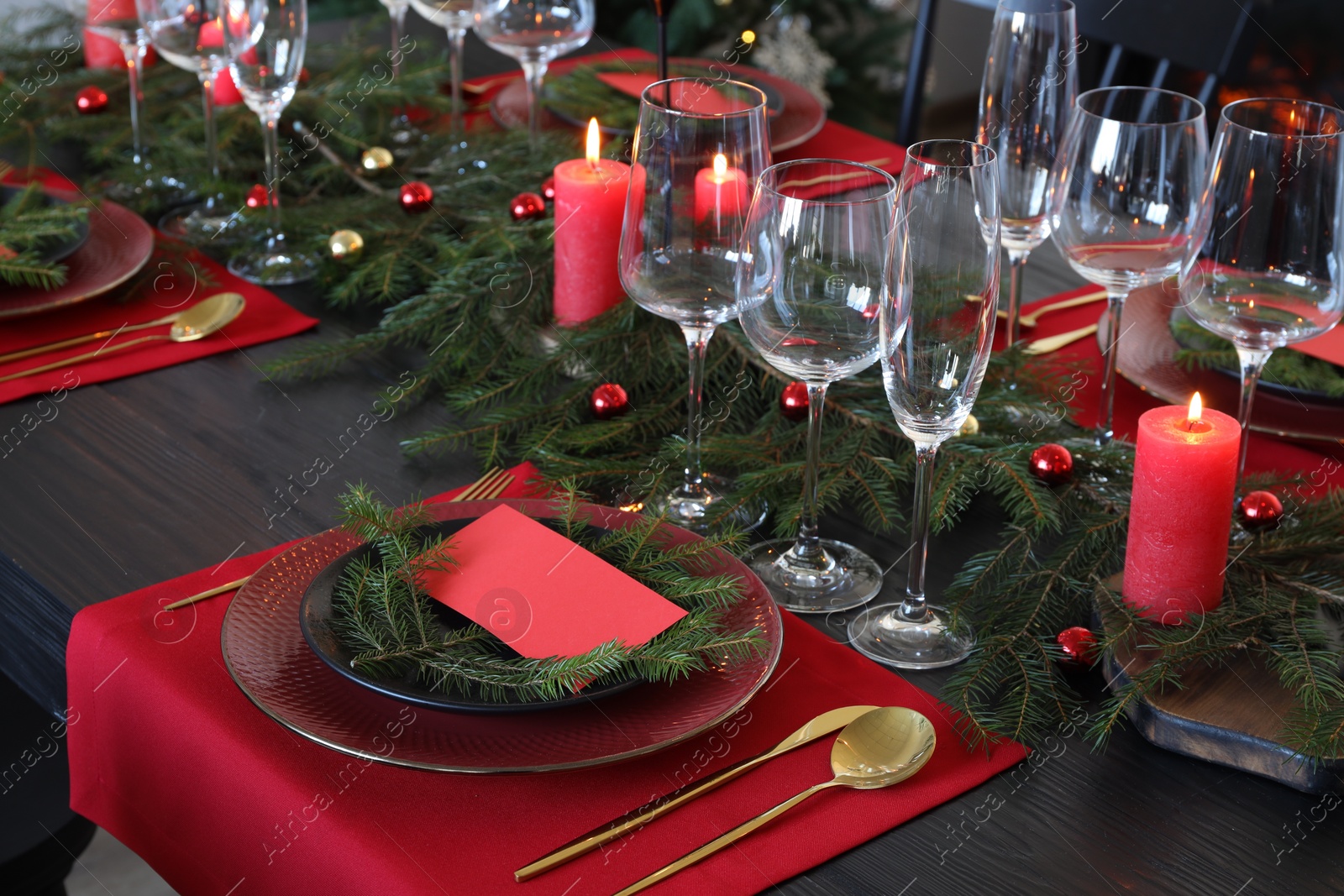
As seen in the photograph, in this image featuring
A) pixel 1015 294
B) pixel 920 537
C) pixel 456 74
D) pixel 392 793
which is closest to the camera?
pixel 392 793

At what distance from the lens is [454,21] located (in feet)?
4.85

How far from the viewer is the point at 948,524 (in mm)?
811

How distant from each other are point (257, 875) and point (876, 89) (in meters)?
3.11

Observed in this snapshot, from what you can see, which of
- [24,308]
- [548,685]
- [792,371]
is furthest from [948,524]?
[24,308]

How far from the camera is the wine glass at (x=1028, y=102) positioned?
96cm

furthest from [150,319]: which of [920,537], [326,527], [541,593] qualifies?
[920,537]

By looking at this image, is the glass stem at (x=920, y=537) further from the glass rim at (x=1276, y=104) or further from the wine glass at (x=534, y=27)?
the wine glass at (x=534, y=27)

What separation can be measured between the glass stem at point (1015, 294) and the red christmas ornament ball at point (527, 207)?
1.43ft

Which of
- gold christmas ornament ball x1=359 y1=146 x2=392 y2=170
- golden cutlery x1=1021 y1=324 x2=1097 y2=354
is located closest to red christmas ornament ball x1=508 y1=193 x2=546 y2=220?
gold christmas ornament ball x1=359 y1=146 x2=392 y2=170

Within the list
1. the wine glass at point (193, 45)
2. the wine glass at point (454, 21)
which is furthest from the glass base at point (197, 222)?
the wine glass at point (454, 21)

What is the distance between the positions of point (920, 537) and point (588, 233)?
43 cm

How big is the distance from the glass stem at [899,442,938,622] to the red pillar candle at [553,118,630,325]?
369 mm

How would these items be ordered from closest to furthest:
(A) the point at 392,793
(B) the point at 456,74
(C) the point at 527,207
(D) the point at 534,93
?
1. (A) the point at 392,793
2. (C) the point at 527,207
3. (D) the point at 534,93
4. (B) the point at 456,74

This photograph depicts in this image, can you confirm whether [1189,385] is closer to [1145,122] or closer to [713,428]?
[1145,122]
